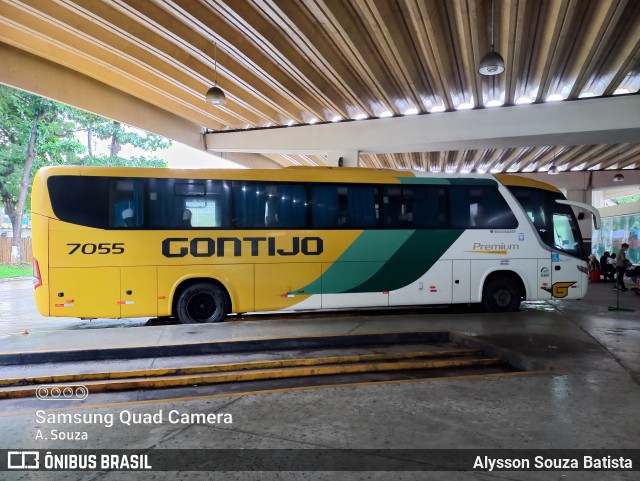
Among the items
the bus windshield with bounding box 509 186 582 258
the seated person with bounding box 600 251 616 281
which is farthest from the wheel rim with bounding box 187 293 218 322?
the seated person with bounding box 600 251 616 281

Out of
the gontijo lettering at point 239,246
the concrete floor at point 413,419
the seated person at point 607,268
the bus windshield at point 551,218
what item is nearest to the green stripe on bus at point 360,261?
the gontijo lettering at point 239,246

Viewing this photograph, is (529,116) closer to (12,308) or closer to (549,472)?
(549,472)

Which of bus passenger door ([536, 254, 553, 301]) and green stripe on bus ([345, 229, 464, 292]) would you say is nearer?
green stripe on bus ([345, 229, 464, 292])

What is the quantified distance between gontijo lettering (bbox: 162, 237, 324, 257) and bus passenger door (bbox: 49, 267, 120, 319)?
3.76 ft

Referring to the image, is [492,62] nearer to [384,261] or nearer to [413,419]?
[384,261]

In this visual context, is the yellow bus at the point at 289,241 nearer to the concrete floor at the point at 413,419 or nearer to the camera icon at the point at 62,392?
the camera icon at the point at 62,392

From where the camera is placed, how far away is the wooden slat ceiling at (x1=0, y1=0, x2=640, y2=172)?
7934 millimetres

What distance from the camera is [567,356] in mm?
6012

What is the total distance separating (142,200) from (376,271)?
502 cm

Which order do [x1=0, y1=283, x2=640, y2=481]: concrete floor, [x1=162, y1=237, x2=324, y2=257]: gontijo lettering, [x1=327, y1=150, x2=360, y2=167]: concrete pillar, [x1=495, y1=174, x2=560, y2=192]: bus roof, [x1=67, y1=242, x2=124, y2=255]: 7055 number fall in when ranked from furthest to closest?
[x1=327, y1=150, x2=360, y2=167]: concrete pillar < [x1=495, y1=174, x2=560, y2=192]: bus roof < [x1=162, y1=237, x2=324, y2=257]: gontijo lettering < [x1=67, y1=242, x2=124, y2=255]: 7055 number < [x1=0, y1=283, x2=640, y2=481]: concrete floor

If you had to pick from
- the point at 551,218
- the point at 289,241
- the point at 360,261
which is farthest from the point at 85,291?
the point at 551,218

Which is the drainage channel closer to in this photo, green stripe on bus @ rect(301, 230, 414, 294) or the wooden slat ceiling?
green stripe on bus @ rect(301, 230, 414, 294)

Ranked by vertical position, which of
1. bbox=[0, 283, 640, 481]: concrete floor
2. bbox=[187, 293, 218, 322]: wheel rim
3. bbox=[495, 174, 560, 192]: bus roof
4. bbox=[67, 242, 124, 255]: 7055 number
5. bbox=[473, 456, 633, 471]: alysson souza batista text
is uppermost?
bbox=[495, 174, 560, 192]: bus roof

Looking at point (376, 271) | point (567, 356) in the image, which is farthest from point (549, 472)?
point (376, 271)
